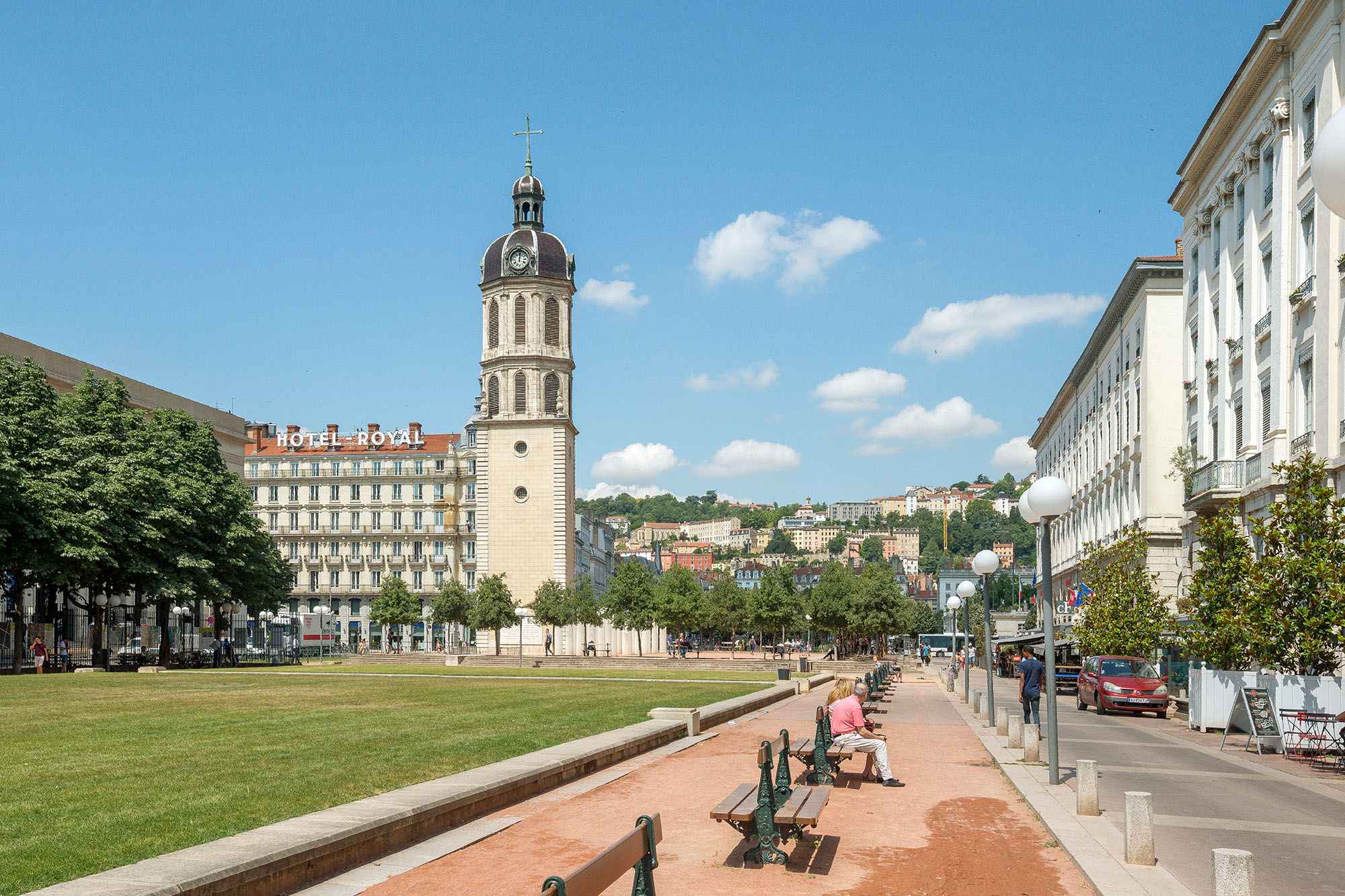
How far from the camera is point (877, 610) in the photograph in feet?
282

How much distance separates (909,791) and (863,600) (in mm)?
70375

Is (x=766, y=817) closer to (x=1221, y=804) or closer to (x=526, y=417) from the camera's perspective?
(x=1221, y=804)

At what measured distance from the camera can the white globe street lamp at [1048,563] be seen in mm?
16359

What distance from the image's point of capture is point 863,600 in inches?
3364

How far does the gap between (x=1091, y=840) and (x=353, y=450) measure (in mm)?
113333

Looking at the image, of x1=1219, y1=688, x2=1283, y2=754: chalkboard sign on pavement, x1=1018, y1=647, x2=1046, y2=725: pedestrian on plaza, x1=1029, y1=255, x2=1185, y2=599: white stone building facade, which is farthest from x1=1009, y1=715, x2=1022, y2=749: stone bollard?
x1=1029, y1=255, x2=1185, y2=599: white stone building facade

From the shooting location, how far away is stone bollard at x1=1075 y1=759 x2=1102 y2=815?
13.6 metres

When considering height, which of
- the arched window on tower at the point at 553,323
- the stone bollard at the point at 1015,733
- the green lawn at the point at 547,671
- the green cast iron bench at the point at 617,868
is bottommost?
the green lawn at the point at 547,671

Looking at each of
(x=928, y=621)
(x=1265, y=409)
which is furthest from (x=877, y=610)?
(x=928, y=621)

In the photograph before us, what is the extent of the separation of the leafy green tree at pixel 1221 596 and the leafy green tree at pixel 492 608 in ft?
186

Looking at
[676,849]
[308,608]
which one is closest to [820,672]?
[676,849]

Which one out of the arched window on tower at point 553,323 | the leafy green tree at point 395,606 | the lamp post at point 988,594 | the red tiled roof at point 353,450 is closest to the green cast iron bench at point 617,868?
the lamp post at point 988,594

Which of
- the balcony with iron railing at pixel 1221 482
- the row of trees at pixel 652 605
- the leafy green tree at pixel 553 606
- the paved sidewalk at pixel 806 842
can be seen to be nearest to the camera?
the paved sidewalk at pixel 806 842

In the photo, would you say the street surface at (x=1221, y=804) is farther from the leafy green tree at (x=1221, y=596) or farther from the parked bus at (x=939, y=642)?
the parked bus at (x=939, y=642)
